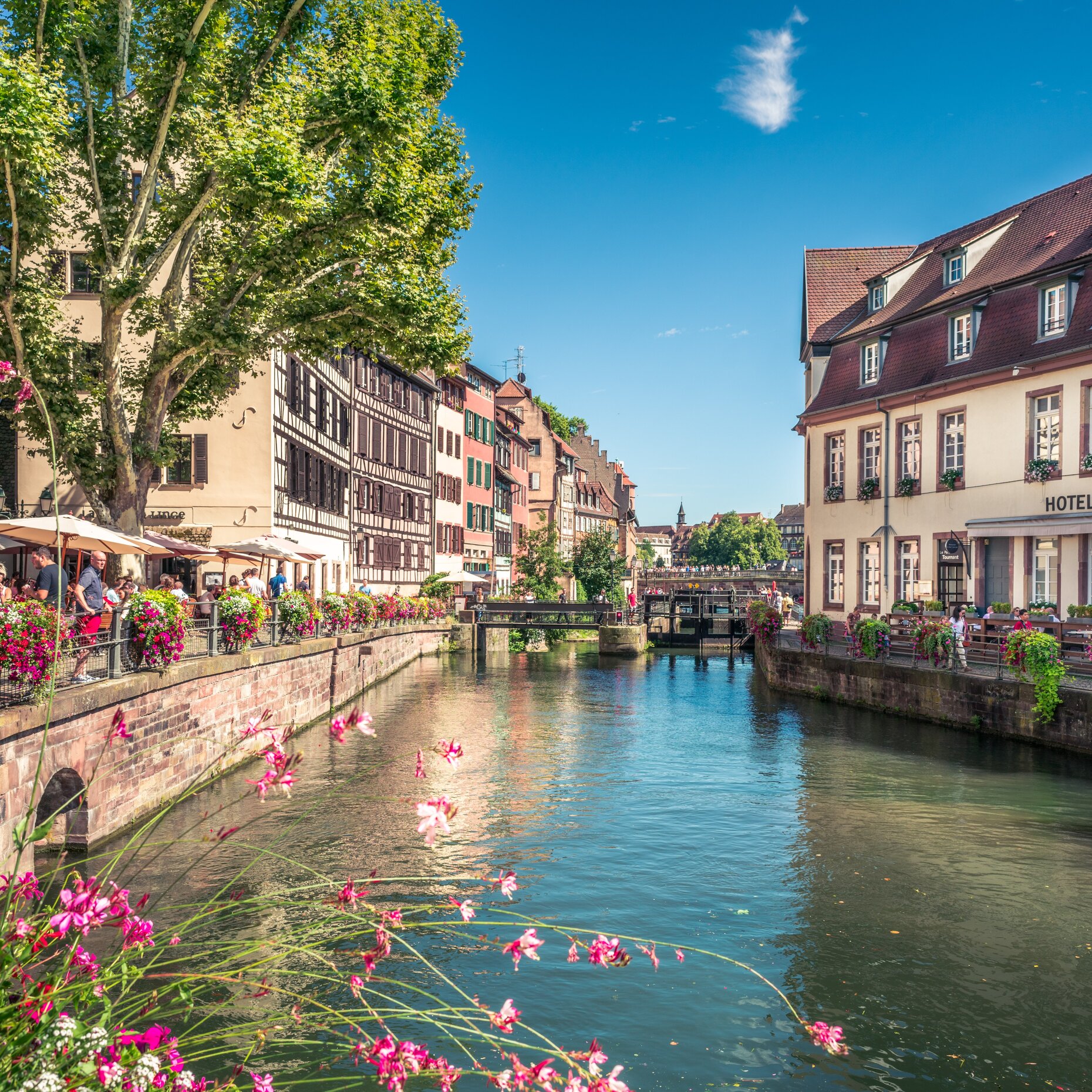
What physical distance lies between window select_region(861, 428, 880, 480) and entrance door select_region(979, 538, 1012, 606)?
484 cm

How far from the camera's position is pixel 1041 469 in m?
24.5

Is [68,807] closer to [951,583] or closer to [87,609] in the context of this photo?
[87,609]

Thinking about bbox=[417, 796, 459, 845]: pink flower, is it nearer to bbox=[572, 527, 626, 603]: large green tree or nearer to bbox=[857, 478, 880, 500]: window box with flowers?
bbox=[857, 478, 880, 500]: window box with flowers

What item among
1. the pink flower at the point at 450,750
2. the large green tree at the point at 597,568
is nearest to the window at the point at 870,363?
the pink flower at the point at 450,750

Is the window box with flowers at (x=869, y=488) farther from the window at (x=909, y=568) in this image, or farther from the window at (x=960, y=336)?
the window at (x=960, y=336)

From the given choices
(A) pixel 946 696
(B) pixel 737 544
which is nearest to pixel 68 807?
(A) pixel 946 696

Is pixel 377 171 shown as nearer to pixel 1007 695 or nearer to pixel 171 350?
pixel 171 350

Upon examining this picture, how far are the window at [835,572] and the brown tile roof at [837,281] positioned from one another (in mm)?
6980

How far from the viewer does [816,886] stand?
427 inches

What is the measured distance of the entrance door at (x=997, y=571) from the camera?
25.8 metres

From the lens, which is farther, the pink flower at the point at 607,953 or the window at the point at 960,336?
the window at the point at 960,336

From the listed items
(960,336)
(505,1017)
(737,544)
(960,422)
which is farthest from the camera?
(737,544)

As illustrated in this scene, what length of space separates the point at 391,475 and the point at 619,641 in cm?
1338

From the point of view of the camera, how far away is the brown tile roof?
34594 millimetres
